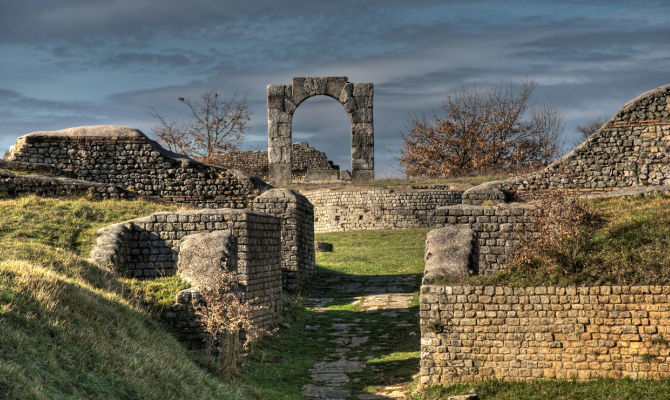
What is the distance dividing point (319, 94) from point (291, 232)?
1298 cm

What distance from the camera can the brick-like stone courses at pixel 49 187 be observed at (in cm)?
1559

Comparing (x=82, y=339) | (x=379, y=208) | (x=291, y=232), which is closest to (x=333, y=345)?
(x=291, y=232)

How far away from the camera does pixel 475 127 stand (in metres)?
38.4

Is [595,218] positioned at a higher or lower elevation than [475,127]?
lower

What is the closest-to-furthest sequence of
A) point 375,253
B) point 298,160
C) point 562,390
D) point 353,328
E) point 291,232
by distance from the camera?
1. point 562,390
2. point 353,328
3. point 291,232
4. point 375,253
5. point 298,160

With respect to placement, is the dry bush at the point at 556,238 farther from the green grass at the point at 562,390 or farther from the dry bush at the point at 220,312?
the dry bush at the point at 220,312

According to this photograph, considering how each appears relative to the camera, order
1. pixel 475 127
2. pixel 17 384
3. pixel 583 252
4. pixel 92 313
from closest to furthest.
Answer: pixel 17 384, pixel 92 313, pixel 583 252, pixel 475 127

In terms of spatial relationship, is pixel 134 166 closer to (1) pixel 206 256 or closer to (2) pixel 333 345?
(1) pixel 206 256

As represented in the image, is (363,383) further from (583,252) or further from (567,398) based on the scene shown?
(583,252)

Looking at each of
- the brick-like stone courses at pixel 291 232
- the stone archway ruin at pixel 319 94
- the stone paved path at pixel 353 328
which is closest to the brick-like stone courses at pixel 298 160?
the stone archway ruin at pixel 319 94

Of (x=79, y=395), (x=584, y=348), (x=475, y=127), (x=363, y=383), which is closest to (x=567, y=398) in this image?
(x=584, y=348)

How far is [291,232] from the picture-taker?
1505cm

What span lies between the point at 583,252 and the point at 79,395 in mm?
6521

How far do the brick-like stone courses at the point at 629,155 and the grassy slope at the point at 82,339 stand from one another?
13.0 meters
